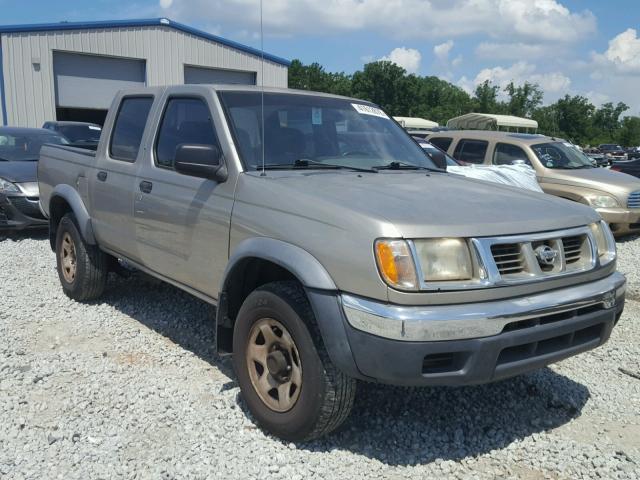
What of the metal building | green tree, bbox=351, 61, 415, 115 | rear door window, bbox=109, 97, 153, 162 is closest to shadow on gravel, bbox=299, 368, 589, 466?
rear door window, bbox=109, 97, 153, 162

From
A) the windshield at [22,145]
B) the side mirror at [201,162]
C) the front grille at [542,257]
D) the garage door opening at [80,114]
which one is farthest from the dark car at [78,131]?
the front grille at [542,257]

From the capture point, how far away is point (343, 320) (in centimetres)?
280

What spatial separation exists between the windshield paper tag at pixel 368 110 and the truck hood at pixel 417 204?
0.87 m

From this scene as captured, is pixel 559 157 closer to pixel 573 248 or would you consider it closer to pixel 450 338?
pixel 573 248

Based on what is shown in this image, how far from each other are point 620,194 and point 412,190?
7.61 meters

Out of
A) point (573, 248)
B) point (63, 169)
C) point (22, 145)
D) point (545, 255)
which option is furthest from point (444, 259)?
point (22, 145)

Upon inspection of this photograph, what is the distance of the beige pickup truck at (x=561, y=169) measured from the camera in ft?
31.8

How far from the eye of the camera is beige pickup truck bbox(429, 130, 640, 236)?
9703 millimetres

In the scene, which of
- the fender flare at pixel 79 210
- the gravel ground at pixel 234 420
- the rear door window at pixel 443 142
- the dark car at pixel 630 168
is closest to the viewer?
the gravel ground at pixel 234 420

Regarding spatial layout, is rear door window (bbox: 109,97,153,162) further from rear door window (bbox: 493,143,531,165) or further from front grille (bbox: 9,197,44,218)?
rear door window (bbox: 493,143,531,165)

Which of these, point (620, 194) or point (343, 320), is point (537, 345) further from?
Result: point (620, 194)

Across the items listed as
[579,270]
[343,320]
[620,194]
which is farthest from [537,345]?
[620,194]

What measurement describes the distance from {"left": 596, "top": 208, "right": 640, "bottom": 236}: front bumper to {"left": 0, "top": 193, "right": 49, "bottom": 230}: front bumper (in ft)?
27.6

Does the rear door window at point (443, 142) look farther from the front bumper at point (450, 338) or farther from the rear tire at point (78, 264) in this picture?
the front bumper at point (450, 338)
